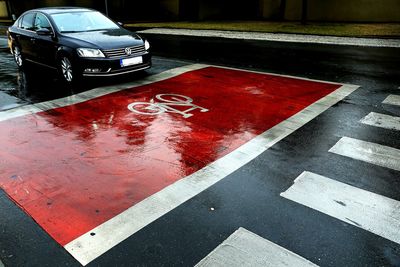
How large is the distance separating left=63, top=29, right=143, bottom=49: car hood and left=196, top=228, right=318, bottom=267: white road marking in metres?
6.77

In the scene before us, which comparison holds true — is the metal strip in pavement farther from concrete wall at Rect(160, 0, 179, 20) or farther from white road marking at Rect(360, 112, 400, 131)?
concrete wall at Rect(160, 0, 179, 20)

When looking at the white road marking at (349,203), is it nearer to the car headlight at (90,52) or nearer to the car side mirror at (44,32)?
the car headlight at (90,52)

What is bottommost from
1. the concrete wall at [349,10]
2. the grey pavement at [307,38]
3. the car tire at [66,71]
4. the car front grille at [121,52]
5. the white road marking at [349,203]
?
the white road marking at [349,203]

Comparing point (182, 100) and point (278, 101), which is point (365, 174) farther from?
point (182, 100)

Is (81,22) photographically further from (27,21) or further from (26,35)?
(27,21)

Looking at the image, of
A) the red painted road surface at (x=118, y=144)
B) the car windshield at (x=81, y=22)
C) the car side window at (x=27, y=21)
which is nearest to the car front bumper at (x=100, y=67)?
the red painted road surface at (x=118, y=144)

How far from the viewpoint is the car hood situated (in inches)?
349

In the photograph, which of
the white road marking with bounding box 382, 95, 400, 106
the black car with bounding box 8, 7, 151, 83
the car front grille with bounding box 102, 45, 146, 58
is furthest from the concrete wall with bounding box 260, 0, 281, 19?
the white road marking with bounding box 382, 95, 400, 106

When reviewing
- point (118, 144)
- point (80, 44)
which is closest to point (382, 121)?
point (118, 144)

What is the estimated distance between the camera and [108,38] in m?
9.18

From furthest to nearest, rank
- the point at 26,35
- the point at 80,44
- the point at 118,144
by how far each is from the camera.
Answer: the point at 26,35
the point at 80,44
the point at 118,144

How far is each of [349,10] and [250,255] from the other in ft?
77.3

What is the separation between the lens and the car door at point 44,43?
9545mm

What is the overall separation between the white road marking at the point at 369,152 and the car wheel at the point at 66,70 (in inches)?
261
